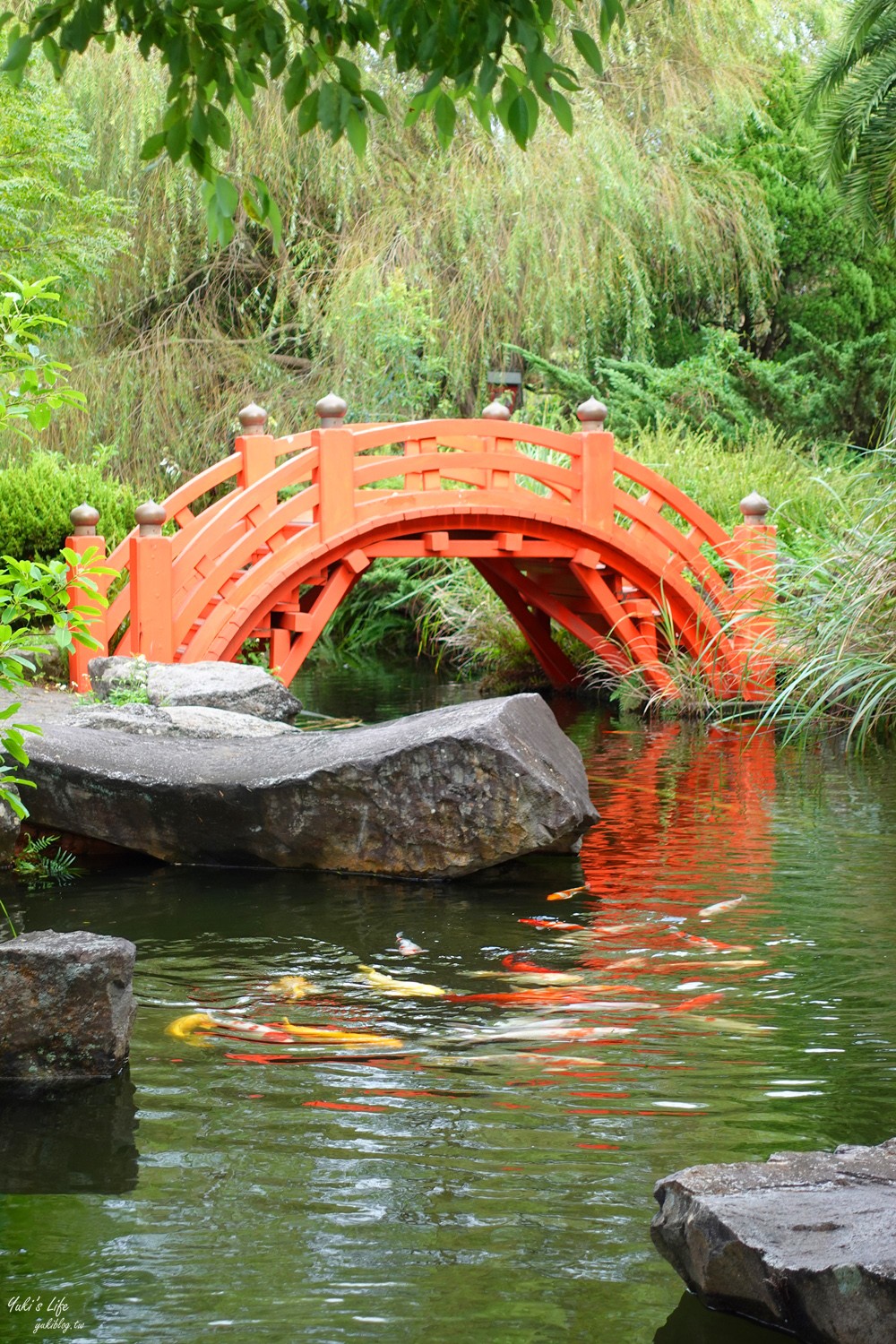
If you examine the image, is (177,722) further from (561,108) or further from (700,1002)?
(561,108)

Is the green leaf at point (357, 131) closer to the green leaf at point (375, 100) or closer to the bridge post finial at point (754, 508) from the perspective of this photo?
the green leaf at point (375, 100)

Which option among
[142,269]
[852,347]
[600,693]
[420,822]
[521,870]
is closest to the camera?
[420,822]

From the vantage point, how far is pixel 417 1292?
3.14 m

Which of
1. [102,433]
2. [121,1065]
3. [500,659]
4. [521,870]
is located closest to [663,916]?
[521,870]

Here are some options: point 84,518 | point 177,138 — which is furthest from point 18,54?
point 84,518

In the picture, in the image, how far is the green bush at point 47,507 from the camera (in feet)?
37.8

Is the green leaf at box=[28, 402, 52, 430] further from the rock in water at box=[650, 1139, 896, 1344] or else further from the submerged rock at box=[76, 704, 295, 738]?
the submerged rock at box=[76, 704, 295, 738]

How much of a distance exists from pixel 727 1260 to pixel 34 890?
4398 mm

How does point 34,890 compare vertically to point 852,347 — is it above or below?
below

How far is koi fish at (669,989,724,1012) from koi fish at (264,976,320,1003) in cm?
112

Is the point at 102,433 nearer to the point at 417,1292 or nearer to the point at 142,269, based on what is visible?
the point at 142,269

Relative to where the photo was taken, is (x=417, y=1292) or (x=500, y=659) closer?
(x=417, y=1292)

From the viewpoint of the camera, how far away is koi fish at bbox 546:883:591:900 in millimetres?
6535

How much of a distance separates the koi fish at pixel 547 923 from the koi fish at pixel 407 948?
1.67 ft
